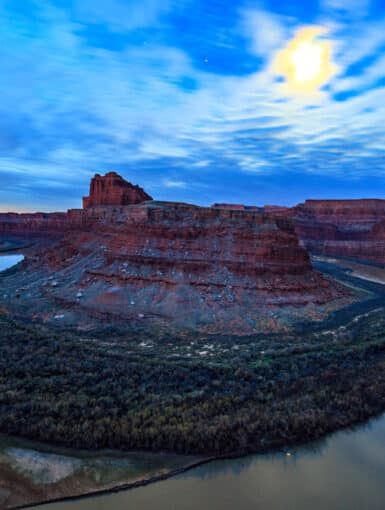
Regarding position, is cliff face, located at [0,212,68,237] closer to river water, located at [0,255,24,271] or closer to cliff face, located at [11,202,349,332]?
river water, located at [0,255,24,271]

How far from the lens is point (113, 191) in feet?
171

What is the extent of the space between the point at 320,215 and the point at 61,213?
8922 cm

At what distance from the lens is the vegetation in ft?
34.4

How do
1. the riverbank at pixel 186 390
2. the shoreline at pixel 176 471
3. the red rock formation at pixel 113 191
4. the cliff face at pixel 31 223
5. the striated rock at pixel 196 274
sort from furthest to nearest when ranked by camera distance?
the cliff face at pixel 31 223 < the red rock formation at pixel 113 191 < the striated rock at pixel 196 274 < the riverbank at pixel 186 390 < the shoreline at pixel 176 471

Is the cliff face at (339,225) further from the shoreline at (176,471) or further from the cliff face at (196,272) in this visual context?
the shoreline at (176,471)

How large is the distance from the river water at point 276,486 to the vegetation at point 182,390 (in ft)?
2.15

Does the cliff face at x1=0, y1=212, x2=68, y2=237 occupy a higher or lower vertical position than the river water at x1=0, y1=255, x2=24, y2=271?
higher

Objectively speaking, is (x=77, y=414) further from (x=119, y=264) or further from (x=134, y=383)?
(x=119, y=264)

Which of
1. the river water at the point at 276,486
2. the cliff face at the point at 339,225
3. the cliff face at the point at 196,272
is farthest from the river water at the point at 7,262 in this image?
the cliff face at the point at 339,225

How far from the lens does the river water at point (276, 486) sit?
8539 mm

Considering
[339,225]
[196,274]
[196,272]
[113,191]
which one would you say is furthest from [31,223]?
[196,274]

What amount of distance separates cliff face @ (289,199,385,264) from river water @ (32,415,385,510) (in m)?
77.1

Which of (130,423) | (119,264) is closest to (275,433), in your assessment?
(130,423)

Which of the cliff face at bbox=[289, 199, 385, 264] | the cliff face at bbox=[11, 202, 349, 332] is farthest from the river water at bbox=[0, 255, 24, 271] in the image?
the cliff face at bbox=[289, 199, 385, 264]
